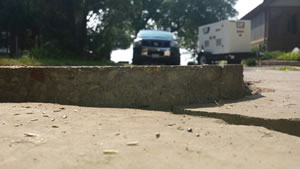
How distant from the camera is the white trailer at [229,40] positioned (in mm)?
20203

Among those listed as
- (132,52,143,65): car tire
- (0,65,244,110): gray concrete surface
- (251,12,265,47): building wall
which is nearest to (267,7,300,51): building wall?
(251,12,265,47): building wall

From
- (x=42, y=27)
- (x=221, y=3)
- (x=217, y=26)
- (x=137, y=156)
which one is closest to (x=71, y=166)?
(x=137, y=156)

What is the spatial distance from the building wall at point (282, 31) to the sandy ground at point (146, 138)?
2780cm

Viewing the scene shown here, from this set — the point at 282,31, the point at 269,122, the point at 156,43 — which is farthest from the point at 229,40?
the point at 269,122

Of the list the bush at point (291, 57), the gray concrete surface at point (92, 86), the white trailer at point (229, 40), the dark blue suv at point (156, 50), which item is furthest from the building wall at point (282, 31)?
the gray concrete surface at point (92, 86)

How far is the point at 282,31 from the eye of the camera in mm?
29797

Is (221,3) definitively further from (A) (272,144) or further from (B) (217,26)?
(A) (272,144)

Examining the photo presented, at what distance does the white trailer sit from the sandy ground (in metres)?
16.8

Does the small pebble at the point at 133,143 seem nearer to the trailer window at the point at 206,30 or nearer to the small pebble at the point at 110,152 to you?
the small pebble at the point at 110,152

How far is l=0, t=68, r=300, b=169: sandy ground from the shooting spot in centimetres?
209

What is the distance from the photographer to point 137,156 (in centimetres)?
218

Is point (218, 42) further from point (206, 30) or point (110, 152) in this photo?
point (110, 152)

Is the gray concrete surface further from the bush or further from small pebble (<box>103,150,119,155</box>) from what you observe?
the bush

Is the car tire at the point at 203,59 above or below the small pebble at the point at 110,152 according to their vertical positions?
above
